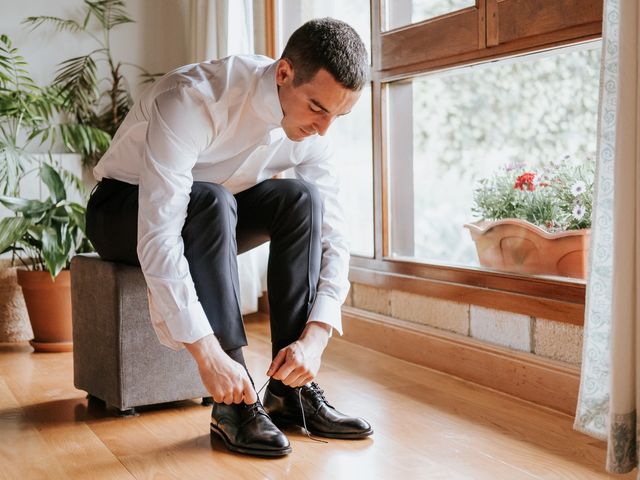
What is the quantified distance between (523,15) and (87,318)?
1373mm

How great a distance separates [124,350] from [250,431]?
0.44 meters

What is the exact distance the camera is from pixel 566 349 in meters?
2.01

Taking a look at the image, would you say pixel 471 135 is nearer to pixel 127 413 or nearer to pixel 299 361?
pixel 299 361

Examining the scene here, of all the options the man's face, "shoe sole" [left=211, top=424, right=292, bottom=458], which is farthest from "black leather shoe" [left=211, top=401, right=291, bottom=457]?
the man's face

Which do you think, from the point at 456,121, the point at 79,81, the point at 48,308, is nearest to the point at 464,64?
the point at 456,121

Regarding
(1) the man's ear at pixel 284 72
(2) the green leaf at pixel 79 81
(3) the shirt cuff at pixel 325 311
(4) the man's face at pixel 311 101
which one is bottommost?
(3) the shirt cuff at pixel 325 311

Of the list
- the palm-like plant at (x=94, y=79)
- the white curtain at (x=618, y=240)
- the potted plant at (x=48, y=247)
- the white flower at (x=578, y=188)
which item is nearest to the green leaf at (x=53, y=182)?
the potted plant at (x=48, y=247)

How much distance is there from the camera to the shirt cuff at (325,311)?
5.65 feet

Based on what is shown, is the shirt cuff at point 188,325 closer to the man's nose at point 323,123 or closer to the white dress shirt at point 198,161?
the white dress shirt at point 198,161

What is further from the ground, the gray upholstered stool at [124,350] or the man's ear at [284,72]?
the man's ear at [284,72]

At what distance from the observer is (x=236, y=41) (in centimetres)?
334

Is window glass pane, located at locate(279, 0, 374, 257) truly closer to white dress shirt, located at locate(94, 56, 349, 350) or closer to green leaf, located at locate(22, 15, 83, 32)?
white dress shirt, located at locate(94, 56, 349, 350)

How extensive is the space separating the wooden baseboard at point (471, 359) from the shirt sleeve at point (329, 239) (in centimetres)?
58

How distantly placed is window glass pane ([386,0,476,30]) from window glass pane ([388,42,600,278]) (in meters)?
0.18
